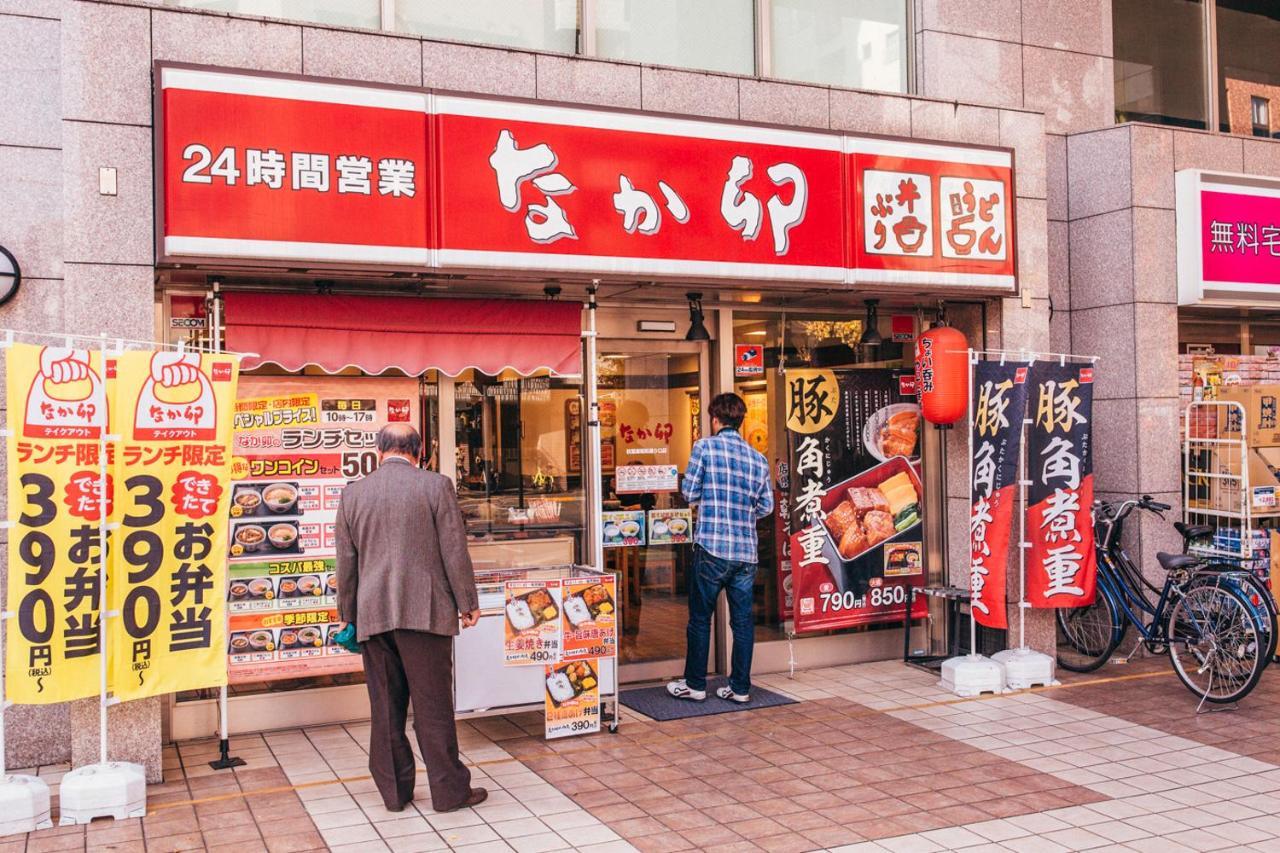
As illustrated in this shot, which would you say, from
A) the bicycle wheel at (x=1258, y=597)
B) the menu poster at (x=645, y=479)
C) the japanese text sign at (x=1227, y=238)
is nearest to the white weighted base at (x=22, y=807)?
the menu poster at (x=645, y=479)

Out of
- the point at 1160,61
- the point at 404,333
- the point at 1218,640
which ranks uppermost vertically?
the point at 1160,61

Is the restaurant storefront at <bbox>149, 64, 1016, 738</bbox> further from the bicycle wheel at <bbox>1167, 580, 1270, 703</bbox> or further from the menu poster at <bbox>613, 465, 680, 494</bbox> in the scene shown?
the bicycle wheel at <bbox>1167, 580, 1270, 703</bbox>

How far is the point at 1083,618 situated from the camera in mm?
9273

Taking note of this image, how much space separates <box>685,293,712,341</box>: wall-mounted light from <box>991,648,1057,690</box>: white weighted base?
10.9 ft

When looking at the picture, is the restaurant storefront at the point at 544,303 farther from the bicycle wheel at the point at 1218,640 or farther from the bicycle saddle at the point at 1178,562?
the bicycle wheel at the point at 1218,640

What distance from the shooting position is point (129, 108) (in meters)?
6.30

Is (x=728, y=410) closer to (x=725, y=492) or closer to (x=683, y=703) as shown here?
(x=725, y=492)

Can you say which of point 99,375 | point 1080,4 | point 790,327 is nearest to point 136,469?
point 99,375

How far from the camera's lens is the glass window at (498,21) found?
25.0 ft

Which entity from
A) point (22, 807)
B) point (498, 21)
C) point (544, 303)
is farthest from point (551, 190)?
point (22, 807)

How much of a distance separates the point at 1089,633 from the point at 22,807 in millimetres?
7723

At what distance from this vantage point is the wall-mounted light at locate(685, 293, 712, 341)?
323 inches

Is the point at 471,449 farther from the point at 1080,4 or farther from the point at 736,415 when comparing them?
the point at 1080,4

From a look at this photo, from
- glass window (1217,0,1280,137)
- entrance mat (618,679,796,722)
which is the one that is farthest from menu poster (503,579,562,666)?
glass window (1217,0,1280,137)
